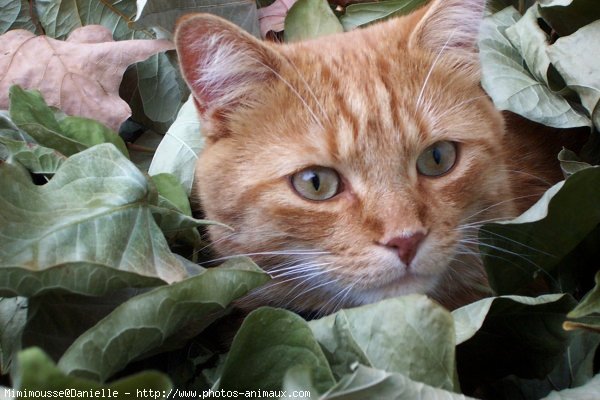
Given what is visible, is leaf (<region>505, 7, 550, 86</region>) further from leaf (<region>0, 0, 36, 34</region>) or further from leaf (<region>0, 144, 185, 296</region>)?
leaf (<region>0, 0, 36, 34</region>)

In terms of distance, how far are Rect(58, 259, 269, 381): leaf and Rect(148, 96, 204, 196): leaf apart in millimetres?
636

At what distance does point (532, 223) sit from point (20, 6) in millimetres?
1671

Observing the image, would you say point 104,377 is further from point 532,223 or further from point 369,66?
point 369,66

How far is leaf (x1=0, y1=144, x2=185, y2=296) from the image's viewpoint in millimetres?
1129

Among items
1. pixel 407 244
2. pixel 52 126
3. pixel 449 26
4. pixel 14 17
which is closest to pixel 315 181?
pixel 407 244

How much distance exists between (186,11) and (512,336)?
1252 mm

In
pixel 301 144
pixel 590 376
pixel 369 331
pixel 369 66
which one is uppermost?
pixel 369 66

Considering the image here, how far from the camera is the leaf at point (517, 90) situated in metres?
1.66

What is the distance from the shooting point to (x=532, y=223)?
135cm

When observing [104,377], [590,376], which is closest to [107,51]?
[104,377]

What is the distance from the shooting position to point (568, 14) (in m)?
1.74

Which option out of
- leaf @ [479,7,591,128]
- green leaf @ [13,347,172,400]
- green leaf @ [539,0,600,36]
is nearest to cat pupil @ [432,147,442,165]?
leaf @ [479,7,591,128]

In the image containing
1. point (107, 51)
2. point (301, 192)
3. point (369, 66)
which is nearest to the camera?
point (301, 192)

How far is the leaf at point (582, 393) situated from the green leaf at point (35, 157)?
102 cm
